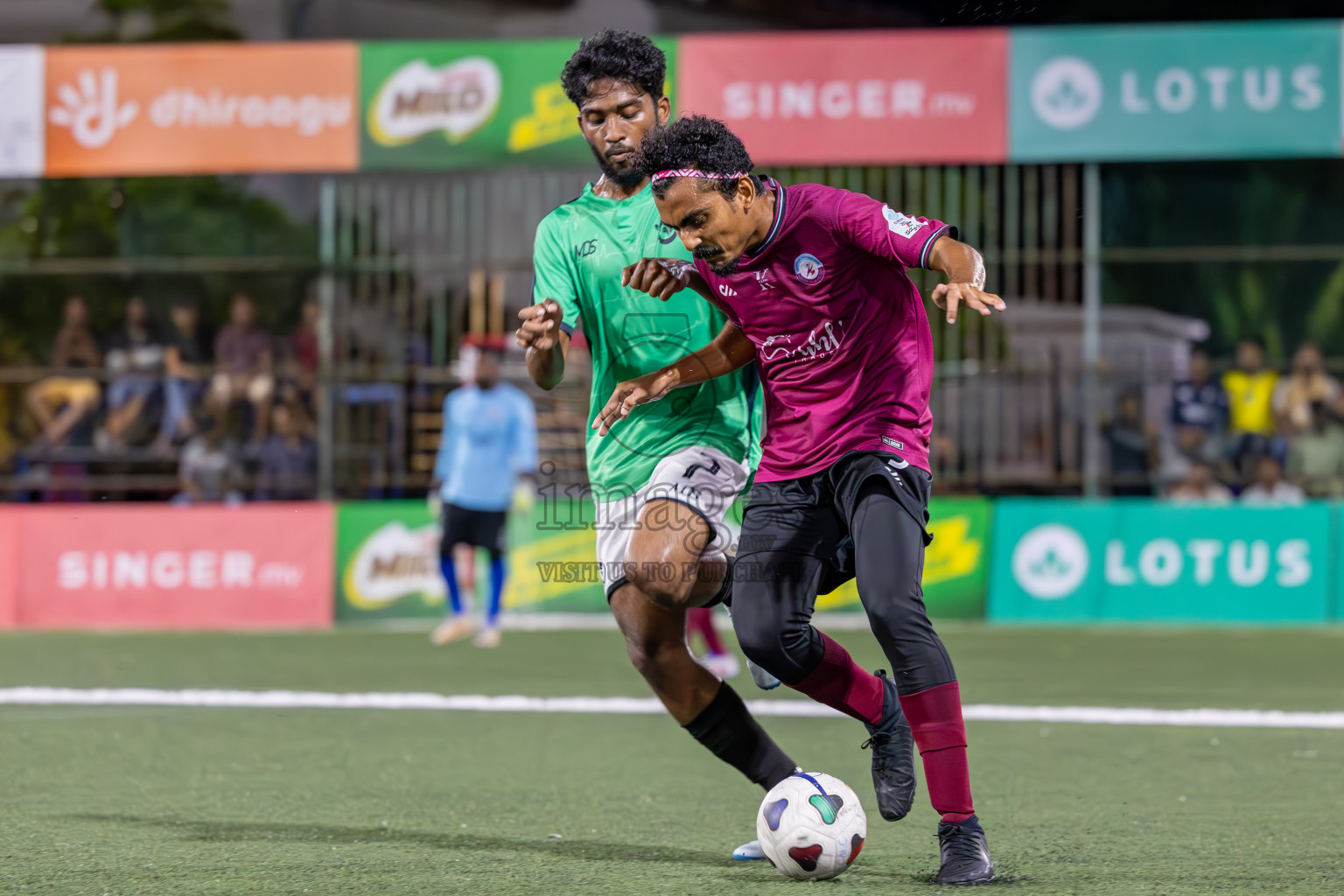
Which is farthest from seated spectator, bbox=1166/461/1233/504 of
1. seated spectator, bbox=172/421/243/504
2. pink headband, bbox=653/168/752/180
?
pink headband, bbox=653/168/752/180

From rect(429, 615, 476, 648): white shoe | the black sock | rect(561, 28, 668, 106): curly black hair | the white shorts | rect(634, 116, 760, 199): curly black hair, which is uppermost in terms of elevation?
rect(561, 28, 668, 106): curly black hair

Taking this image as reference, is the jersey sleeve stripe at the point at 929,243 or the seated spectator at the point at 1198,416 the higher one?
the jersey sleeve stripe at the point at 929,243

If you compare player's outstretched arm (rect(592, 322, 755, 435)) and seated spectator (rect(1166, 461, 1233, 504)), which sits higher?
player's outstretched arm (rect(592, 322, 755, 435))

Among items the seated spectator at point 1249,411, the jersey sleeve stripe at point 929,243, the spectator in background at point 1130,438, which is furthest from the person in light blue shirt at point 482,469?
the jersey sleeve stripe at point 929,243

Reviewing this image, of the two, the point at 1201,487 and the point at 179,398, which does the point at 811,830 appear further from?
the point at 179,398

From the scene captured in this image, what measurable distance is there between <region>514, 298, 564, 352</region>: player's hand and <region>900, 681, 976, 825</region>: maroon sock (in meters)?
1.36

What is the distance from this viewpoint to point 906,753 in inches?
169

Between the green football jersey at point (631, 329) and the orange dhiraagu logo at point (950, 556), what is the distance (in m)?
7.16

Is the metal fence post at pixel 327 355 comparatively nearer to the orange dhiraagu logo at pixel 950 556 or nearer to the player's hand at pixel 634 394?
the orange dhiraagu logo at pixel 950 556

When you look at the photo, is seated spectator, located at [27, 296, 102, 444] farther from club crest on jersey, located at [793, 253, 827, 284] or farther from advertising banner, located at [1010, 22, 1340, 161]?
club crest on jersey, located at [793, 253, 827, 284]

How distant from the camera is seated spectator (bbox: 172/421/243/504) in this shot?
12.2 metres

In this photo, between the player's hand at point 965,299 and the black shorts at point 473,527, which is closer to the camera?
the player's hand at point 965,299

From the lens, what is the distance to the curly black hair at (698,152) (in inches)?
158

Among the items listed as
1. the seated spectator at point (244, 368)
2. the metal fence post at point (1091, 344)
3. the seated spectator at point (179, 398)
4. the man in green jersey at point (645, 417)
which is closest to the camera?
the man in green jersey at point (645, 417)
